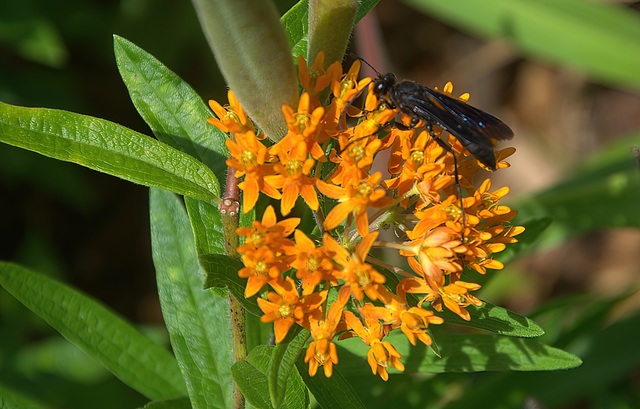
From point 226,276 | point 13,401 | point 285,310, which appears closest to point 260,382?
point 285,310

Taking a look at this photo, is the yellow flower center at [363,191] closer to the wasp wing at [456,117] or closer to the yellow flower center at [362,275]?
the yellow flower center at [362,275]

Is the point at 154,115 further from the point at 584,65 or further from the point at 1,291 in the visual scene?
the point at 584,65

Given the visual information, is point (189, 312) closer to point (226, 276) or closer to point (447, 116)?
point (226, 276)

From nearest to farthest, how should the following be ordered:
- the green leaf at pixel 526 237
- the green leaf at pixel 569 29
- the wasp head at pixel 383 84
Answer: the wasp head at pixel 383 84
the green leaf at pixel 526 237
the green leaf at pixel 569 29

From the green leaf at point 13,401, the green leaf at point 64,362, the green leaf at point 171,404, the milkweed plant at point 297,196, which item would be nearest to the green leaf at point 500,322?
the milkweed plant at point 297,196

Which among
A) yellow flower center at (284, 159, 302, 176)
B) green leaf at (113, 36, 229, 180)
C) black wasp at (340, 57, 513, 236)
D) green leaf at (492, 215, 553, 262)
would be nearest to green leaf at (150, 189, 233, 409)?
green leaf at (113, 36, 229, 180)

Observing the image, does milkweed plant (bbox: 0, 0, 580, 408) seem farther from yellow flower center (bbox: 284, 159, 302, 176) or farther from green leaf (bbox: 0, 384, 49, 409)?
green leaf (bbox: 0, 384, 49, 409)
